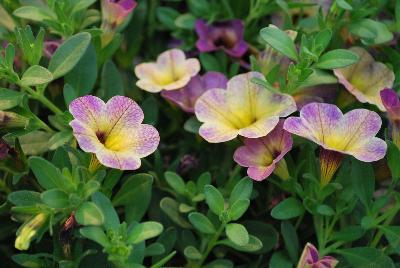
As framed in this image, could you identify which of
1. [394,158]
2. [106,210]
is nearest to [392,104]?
[394,158]

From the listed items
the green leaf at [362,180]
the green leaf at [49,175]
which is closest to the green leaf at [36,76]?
the green leaf at [49,175]

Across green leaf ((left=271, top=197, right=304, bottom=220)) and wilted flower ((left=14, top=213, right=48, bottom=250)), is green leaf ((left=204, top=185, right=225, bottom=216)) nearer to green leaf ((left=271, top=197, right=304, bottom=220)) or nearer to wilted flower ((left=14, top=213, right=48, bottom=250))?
green leaf ((left=271, top=197, right=304, bottom=220))

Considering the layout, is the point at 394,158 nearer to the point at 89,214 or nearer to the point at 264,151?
the point at 264,151

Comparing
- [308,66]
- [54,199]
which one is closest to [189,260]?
[54,199]

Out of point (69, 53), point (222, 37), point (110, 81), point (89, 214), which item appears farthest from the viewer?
point (222, 37)

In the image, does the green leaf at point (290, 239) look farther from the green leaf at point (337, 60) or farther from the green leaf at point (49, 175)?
the green leaf at point (49, 175)

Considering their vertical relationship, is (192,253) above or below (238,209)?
below

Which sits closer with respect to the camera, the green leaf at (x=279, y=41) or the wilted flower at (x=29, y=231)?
the wilted flower at (x=29, y=231)
